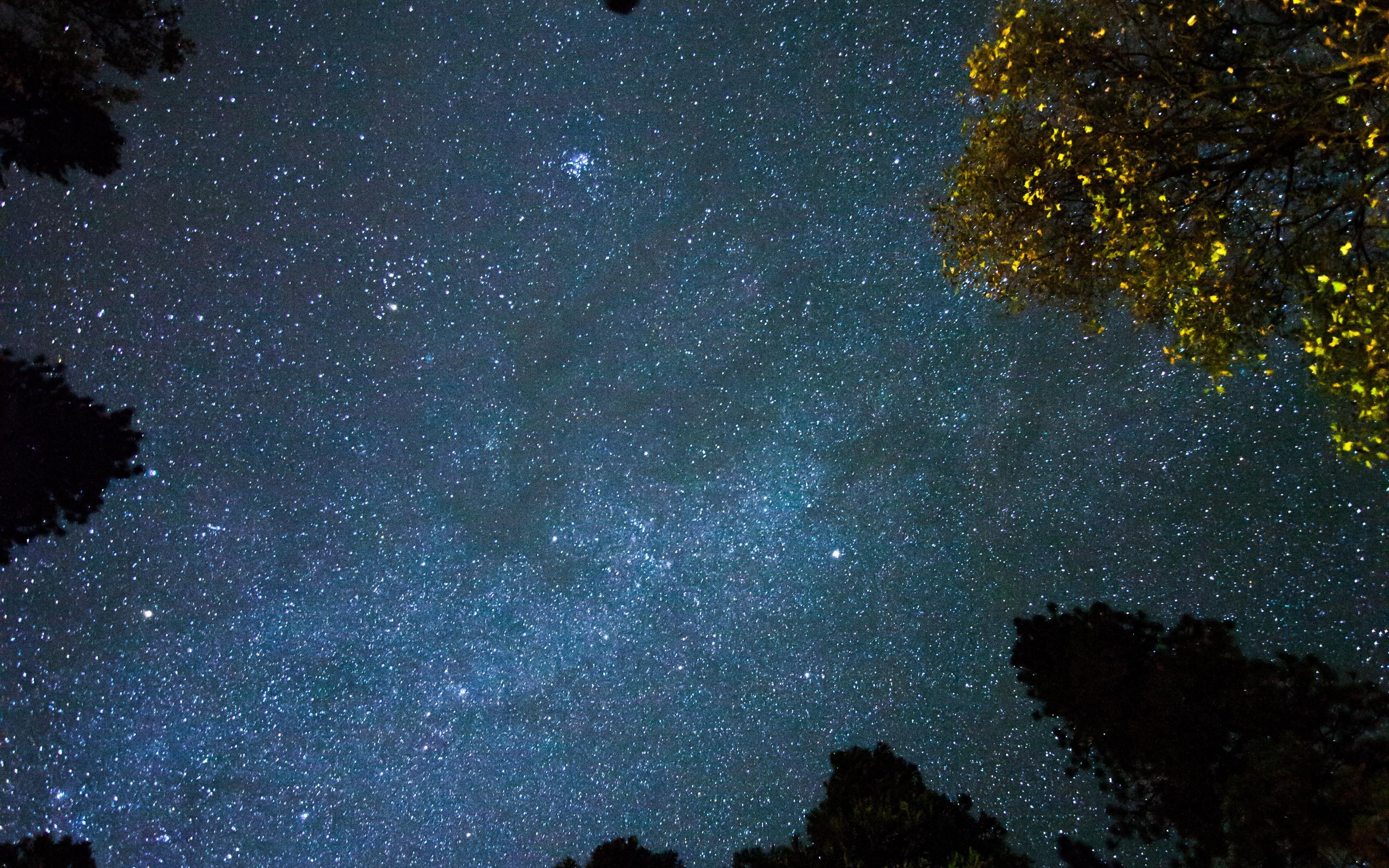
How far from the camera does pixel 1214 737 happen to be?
9.81 meters

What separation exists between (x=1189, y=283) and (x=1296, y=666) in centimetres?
586

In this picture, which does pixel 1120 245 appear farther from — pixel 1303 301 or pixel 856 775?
pixel 856 775

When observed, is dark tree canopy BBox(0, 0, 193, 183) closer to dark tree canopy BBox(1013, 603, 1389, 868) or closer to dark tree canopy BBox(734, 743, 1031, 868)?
dark tree canopy BBox(734, 743, 1031, 868)

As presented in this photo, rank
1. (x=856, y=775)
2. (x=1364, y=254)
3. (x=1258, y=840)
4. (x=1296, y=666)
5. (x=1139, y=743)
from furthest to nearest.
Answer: (x=856, y=775) → (x=1139, y=743) → (x=1296, y=666) → (x=1258, y=840) → (x=1364, y=254)

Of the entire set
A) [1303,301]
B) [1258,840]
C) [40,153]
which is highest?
[40,153]

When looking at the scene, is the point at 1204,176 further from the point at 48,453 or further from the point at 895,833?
the point at 48,453

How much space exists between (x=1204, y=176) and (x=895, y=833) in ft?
30.4

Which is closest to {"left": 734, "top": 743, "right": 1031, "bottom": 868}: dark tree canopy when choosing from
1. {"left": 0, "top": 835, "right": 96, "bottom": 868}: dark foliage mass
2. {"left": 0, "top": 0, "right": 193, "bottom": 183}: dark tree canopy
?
{"left": 0, "top": 835, "right": 96, "bottom": 868}: dark foliage mass

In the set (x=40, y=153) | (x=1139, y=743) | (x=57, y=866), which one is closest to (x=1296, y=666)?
(x=1139, y=743)

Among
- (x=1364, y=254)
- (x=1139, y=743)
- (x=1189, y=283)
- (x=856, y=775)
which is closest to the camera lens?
(x=1364, y=254)

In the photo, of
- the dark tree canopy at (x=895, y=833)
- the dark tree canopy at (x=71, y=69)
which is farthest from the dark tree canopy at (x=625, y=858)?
the dark tree canopy at (x=71, y=69)

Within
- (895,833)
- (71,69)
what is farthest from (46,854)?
(895,833)

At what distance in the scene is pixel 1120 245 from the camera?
733 centimetres

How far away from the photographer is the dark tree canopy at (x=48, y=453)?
22.7ft
